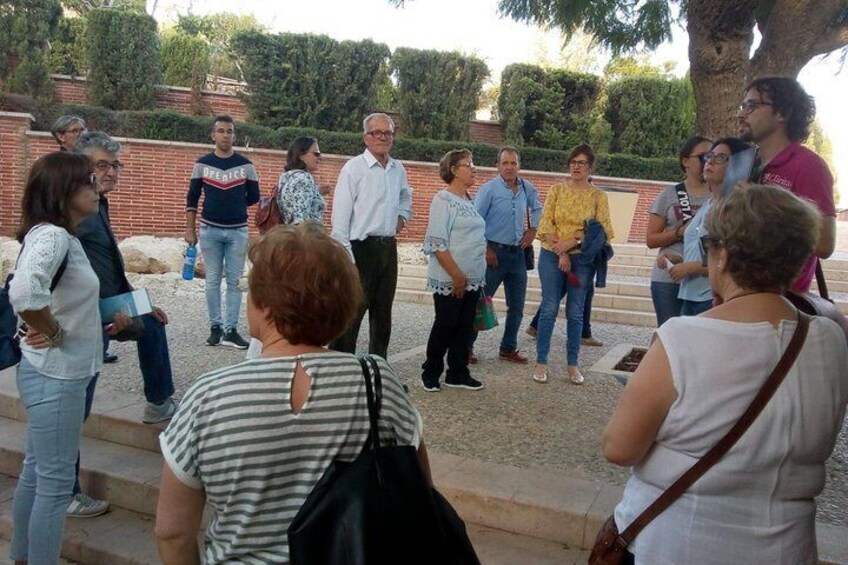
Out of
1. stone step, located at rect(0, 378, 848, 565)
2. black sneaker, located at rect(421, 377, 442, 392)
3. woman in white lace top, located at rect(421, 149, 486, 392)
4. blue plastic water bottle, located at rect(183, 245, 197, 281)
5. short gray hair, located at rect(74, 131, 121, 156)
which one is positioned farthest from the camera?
blue plastic water bottle, located at rect(183, 245, 197, 281)

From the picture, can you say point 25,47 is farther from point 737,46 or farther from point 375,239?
point 737,46

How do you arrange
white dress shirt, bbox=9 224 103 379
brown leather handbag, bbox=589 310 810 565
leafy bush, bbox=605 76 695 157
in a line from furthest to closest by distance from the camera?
leafy bush, bbox=605 76 695 157 → white dress shirt, bbox=9 224 103 379 → brown leather handbag, bbox=589 310 810 565

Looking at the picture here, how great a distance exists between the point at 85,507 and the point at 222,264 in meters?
3.05

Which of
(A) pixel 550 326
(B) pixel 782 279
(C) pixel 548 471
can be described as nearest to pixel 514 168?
(A) pixel 550 326

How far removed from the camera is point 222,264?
6465 millimetres

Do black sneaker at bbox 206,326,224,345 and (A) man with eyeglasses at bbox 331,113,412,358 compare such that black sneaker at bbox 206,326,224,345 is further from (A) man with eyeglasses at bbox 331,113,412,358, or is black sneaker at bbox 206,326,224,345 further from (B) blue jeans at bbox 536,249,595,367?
(B) blue jeans at bbox 536,249,595,367

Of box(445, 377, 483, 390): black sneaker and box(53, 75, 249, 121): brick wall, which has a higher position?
box(53, 75, 249, 121): brick wall

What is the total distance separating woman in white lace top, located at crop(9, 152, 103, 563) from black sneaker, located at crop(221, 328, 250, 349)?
11.8ft

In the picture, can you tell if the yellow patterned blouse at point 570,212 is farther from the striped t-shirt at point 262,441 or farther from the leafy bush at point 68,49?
the leafy bush at point 68,49

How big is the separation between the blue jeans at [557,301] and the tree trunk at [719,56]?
1.62 m

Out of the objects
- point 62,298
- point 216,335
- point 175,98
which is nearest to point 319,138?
point 175,98

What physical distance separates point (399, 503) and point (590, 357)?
220 inches

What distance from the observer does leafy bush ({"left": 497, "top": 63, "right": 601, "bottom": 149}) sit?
18297mm

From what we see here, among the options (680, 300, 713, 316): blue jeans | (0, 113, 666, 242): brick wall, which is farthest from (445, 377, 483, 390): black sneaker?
(0, 113, 666, 242): brick wall
